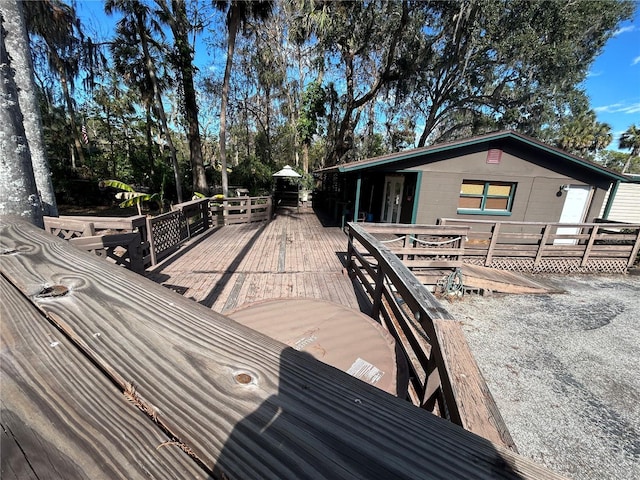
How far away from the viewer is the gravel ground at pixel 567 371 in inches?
117

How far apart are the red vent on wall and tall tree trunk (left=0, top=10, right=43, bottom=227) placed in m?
10.6

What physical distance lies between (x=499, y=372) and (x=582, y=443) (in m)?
1.12

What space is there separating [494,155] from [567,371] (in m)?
7.12

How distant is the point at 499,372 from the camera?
4.09 meters

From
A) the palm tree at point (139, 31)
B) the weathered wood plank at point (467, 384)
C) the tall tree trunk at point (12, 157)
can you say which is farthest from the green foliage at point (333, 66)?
the weathered wood plank at point (467, 384)

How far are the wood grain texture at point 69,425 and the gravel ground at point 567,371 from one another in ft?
13.2

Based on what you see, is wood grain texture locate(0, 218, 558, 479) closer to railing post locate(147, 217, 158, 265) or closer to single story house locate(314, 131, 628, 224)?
railing post locate(147, 217, 158, 265)

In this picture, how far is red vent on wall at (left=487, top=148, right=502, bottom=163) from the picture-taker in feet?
29.5

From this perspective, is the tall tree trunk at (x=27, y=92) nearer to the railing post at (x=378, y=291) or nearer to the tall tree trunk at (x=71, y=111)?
the railing post at (x=378, y=291)

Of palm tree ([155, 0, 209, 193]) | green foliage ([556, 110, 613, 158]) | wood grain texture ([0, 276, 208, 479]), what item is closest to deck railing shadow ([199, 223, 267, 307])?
wood grain texture ([0, 276, 208, 479])

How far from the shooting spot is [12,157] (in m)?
1.95

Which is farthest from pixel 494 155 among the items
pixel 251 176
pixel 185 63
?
pixel 251 176

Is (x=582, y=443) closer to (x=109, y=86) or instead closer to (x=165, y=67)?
(x=165, y=67)

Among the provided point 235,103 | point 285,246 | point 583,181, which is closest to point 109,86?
point 235,103
